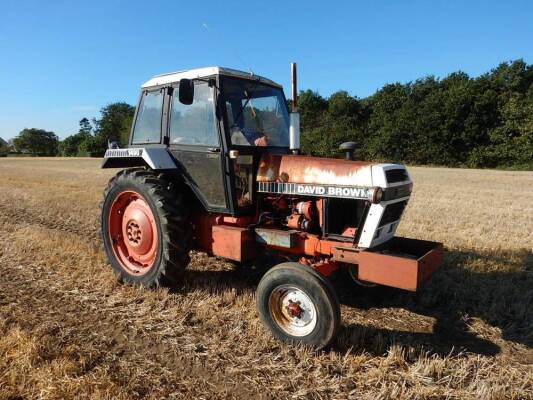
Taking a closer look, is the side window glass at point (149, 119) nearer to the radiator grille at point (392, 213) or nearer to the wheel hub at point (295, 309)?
the wheel hub at point (295, 309)

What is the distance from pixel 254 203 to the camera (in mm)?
4445

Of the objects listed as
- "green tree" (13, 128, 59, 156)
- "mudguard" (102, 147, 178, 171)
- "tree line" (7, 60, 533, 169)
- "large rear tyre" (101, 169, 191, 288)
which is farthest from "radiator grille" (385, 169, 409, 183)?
"green tree" (13, 128, 59, 156)

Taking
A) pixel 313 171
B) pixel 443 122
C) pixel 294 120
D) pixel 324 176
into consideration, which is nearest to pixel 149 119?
pixel 294 120

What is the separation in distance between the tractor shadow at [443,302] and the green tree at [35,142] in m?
87.1

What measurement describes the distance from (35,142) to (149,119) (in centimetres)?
9340

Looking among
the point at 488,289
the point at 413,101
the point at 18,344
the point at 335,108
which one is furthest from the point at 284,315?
the point at 335,108

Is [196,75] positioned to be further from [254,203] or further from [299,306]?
[299,306]

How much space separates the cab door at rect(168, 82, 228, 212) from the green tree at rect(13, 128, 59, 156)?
86.8m

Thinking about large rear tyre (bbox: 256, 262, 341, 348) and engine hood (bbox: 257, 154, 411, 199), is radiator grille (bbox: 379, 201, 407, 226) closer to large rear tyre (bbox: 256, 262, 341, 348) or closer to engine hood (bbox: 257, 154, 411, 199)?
engine hood (bbox: 257, 154, 411, 199)

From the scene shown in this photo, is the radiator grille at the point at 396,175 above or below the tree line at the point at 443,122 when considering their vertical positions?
below

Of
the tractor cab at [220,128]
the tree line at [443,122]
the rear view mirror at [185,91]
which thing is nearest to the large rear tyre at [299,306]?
the tractor cab at [220,128]

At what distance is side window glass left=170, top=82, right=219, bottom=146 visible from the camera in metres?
4.32

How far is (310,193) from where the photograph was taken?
4023mm

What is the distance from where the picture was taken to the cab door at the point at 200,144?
14.1 ft
